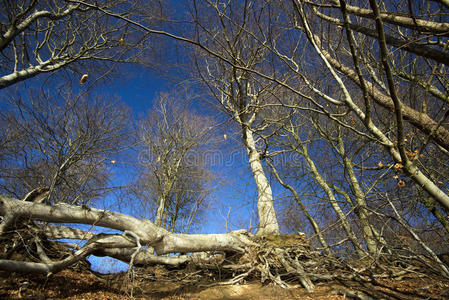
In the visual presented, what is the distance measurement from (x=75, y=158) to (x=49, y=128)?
3.86 ft

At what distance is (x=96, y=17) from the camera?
5297mm

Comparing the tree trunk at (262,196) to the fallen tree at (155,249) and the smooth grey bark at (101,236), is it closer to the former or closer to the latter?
the fallen tree at (155,249)

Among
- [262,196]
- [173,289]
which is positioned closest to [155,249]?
[173,289]

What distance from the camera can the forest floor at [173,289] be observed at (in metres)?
2.33

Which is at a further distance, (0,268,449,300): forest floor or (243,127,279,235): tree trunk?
(243,127,279,235): tree trunk

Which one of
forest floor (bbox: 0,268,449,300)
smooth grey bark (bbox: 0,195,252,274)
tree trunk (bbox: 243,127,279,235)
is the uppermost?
tree trunk (bbox: 243,127,279,235)

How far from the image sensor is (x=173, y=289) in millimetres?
3291

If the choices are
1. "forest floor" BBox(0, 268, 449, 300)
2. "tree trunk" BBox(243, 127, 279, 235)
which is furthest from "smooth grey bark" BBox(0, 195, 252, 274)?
"tree trunk" BBox(243, 127, 279, 235)

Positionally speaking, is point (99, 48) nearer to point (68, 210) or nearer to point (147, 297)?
point (68, 210)

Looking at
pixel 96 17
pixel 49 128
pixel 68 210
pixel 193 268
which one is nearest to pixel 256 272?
pixel 193 268

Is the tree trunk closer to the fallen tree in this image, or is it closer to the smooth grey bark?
the fallen tree

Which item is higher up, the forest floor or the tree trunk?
the tree trunk

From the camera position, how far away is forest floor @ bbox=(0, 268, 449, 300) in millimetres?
2326

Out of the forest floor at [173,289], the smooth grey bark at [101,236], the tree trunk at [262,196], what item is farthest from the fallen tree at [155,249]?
the tree trunk at [262,196]
